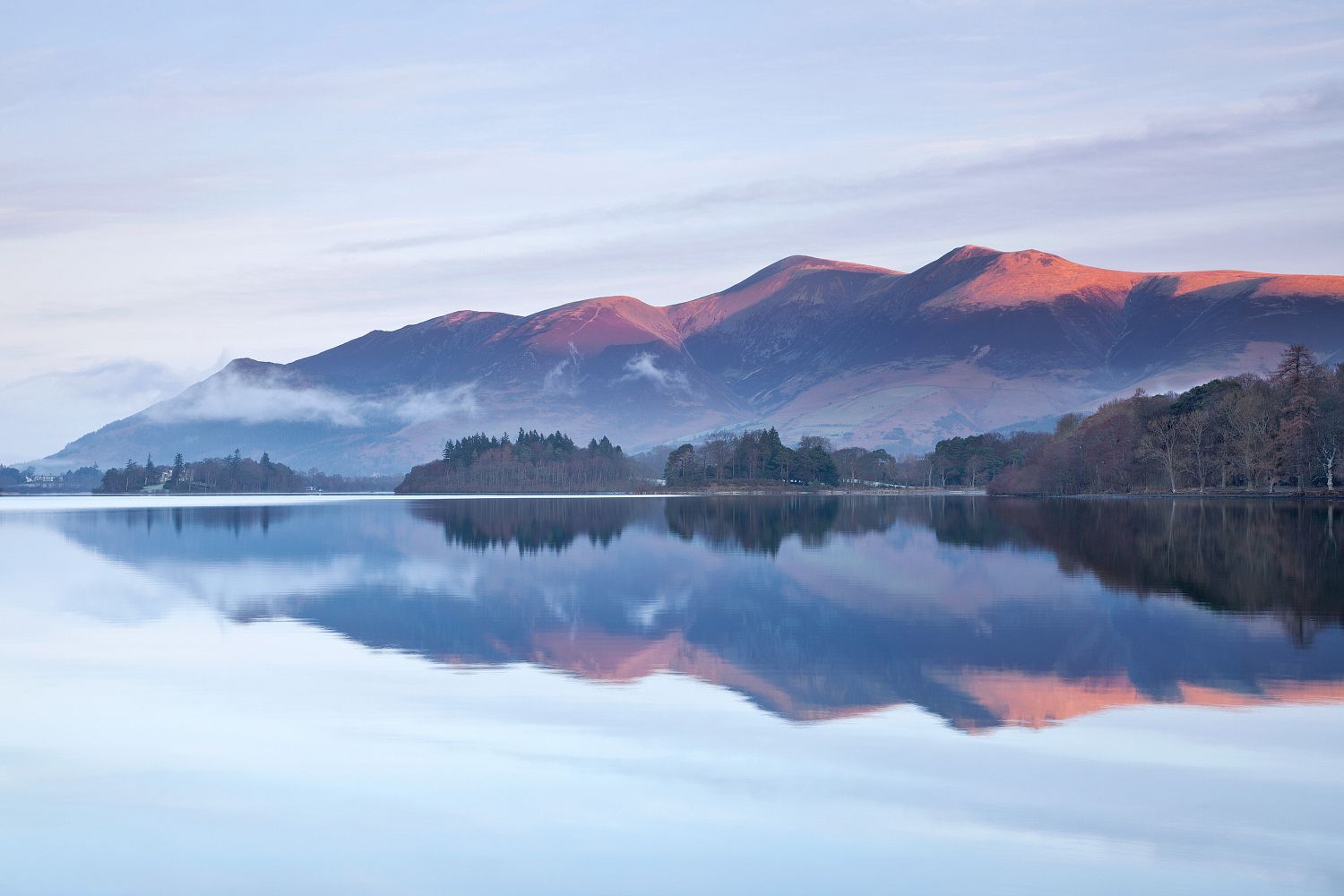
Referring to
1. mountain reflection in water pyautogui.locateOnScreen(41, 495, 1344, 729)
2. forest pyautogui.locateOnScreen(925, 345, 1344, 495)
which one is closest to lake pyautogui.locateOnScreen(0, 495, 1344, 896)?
mountain reflection in water pyautogui.locateOnScreen(41, 495, 1344, 729)

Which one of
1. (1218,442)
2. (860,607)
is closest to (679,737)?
(860,607)

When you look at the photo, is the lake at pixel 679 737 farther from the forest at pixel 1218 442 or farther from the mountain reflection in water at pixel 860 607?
the forest at pixel 1218 442

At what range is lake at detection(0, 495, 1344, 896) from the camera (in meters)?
12.1

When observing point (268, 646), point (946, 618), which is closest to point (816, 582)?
point (946, 618)

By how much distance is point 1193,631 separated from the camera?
26.8 meters

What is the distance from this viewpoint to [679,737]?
1728 centimetres

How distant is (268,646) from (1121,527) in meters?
56.1

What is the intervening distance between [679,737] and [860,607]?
649 inches

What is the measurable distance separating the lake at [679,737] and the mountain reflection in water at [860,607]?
0.56 ft

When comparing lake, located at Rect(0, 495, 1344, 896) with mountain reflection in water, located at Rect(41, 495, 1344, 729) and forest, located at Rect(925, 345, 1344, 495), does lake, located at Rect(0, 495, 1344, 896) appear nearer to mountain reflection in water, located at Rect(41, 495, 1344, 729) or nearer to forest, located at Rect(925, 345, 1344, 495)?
mountain reflection in water, located at Rect(41, 495, 1344, 729)

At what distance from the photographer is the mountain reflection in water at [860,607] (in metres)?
21.2

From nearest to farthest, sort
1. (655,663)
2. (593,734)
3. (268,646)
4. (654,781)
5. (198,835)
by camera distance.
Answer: (198,835), (654,781), (593,734), (655,663), (268,646)

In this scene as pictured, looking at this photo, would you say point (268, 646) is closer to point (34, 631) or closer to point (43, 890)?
point (34, 631)

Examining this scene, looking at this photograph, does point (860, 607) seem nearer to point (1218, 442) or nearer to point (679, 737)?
point (679, 737)
